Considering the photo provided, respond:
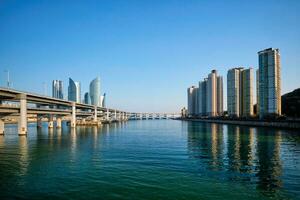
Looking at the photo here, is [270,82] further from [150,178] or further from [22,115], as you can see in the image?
[150,178]

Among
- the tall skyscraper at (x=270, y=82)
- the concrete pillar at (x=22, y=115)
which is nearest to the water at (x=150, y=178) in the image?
the concrete pillar at (x=22, y=115)

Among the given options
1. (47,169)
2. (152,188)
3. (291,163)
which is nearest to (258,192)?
(152,188)

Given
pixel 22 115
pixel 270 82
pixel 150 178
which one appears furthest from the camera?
pixel 270 82

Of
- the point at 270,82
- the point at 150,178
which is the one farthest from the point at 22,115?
the point at 270,82

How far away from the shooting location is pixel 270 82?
16962cm

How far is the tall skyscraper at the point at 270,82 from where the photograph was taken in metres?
168

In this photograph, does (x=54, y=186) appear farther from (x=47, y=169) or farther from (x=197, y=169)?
(x=197, y=169)

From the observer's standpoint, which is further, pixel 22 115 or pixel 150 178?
pixel 22 115

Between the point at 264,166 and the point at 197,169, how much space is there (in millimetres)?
9437

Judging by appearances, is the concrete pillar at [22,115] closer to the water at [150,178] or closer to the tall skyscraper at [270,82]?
the water at [150,178]

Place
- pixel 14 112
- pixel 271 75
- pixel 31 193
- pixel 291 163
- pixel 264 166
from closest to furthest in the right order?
1. pixel 31 193
2. pixel 264 166
3. pixel 291 163
4. pixel 14 112
5. pixel 271 75

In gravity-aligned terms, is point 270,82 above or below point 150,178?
above

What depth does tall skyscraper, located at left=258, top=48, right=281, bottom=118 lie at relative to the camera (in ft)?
550

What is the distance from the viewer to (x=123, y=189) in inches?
951
